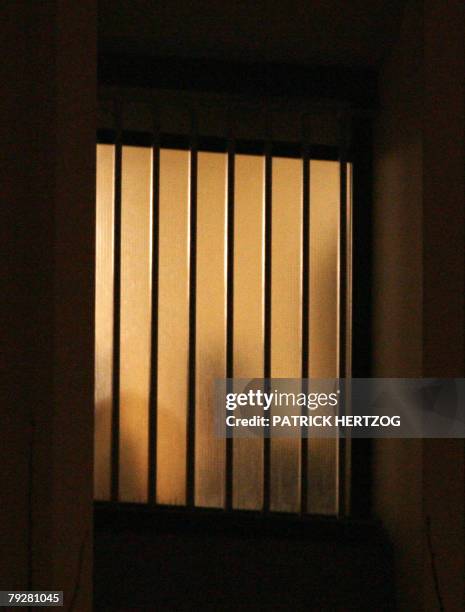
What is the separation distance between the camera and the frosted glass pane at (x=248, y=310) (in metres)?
1.96

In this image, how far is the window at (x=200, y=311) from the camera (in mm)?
1949

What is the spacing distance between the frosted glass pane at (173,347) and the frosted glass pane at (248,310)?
0.15m

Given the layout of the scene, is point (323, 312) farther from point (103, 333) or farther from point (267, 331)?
point (103, 333)

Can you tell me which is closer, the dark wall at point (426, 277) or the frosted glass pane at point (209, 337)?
the dark wall at point (426, 277)

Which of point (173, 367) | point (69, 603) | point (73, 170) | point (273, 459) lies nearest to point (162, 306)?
point (173, 367)

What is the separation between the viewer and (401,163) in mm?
1771

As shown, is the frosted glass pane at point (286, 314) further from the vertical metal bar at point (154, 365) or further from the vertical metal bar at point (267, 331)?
the vertical metal bar at point (154, 365)

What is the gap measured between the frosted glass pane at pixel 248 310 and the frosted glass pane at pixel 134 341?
0.88 ft

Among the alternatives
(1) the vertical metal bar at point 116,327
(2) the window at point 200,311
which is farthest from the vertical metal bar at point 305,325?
(1) the vertical metal bar at point 116,327

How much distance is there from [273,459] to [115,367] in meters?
0.55

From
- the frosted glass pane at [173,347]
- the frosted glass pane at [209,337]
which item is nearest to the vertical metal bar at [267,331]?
the frosted glass pane at [209,337]

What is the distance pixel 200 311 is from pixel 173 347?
0.44 ft

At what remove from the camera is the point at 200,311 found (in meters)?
1.96

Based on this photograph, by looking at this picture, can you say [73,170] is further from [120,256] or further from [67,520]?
[120,256]
